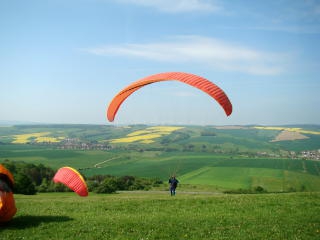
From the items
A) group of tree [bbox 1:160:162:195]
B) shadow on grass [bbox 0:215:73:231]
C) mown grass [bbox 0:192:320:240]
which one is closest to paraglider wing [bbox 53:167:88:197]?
mown grass [bbox 0:192:320:240]

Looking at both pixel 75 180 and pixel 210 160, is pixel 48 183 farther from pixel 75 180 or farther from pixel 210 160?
pixel 210 160

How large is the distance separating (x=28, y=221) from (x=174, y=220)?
656 centimetres

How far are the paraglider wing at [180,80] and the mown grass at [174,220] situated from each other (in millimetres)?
5132

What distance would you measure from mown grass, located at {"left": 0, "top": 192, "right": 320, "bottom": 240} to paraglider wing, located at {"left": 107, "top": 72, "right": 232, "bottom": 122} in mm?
5132

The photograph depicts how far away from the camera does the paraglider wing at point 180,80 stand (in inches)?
606

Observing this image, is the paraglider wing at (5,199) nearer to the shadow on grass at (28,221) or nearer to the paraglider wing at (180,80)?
the shadow on grass at (28,221)

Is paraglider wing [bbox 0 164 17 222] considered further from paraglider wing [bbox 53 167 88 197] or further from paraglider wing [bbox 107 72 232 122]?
paraglider wing [bbox 53 167 88 197]

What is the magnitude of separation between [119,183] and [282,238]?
51064 mm

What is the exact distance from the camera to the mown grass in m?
12.7

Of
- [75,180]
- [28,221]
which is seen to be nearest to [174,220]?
[28,221]

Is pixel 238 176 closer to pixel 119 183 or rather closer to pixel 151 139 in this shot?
pixel 119 183

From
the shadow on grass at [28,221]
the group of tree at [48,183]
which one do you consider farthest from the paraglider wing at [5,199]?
the group of tree at [48,183]

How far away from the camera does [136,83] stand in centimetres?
1758

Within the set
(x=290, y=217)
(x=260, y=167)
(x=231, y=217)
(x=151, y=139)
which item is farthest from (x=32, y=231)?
(x=151, y=139)
